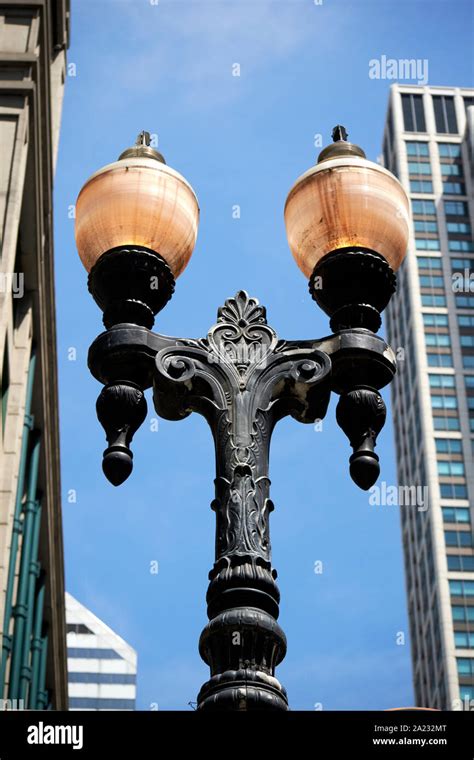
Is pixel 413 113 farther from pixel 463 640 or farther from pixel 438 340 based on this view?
pixel 463 640

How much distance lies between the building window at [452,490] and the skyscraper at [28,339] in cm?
6784

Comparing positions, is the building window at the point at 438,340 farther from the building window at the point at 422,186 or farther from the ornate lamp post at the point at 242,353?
the ornate lamp post at the point at 242,353

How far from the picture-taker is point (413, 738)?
14.0ft

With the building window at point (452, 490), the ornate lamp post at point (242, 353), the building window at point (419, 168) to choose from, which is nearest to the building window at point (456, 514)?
the building window at point (452, 490)

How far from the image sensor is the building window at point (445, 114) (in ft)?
377

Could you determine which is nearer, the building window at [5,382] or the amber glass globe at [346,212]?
the amber glass globe at [346,212]

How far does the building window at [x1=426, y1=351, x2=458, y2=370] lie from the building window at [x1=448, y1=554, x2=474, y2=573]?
17994 mm

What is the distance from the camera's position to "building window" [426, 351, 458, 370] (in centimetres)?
9916

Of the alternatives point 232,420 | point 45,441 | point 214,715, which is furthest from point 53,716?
point 45,441

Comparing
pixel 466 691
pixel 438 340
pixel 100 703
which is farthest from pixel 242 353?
pixel 100 703

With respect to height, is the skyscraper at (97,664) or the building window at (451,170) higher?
the building window at (451,170)

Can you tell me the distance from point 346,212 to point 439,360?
94.6 meters

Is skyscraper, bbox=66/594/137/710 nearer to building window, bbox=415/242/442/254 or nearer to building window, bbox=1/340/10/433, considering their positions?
building window, bbox=415/242/442/254

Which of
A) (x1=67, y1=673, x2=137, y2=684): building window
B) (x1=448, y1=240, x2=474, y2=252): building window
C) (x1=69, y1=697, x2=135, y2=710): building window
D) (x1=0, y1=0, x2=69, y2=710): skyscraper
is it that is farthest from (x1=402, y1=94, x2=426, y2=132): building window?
(x1=0, y1=0, x2=69, y2=710): skyscraper
